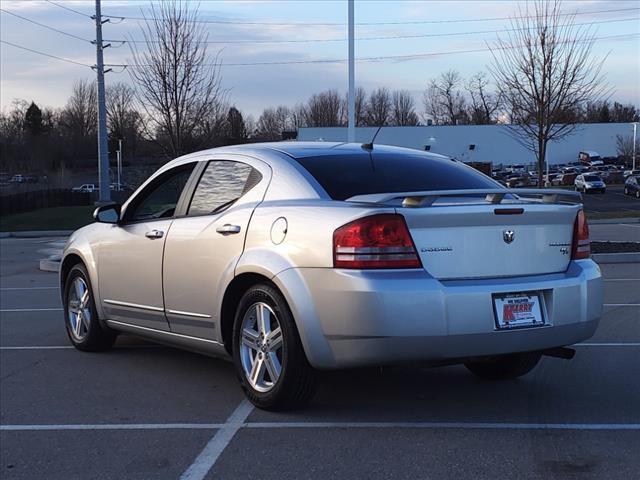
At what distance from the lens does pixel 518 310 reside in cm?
460

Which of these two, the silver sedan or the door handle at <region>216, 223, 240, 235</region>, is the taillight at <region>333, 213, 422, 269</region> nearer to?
the silver sedan

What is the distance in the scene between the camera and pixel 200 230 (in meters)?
5.58

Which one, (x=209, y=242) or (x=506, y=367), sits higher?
(x=209, y=242)

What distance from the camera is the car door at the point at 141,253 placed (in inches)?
238

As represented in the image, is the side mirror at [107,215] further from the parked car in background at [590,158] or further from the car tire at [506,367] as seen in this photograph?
the parked car in background at [590,158]

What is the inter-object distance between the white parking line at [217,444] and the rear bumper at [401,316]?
69 centimetres

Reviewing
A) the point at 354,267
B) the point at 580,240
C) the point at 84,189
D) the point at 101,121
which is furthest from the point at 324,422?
the point at 84,189

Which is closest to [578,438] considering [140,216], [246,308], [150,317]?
[246,308]

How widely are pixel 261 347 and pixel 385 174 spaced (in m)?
1.50

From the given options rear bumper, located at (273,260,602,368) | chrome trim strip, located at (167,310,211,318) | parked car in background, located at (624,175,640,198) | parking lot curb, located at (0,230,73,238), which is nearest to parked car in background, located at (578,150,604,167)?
parked car in background, located at (624,175,640,198)

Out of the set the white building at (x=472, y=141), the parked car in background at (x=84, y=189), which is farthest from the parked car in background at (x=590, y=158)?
the parked car in background at (x=84, y=189)

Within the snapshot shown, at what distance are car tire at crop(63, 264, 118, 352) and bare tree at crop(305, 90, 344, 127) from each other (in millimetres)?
87727

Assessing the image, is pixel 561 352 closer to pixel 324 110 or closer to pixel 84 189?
pixel 84 189

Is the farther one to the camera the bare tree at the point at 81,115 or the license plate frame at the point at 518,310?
the bare tree at the point at 81,115
